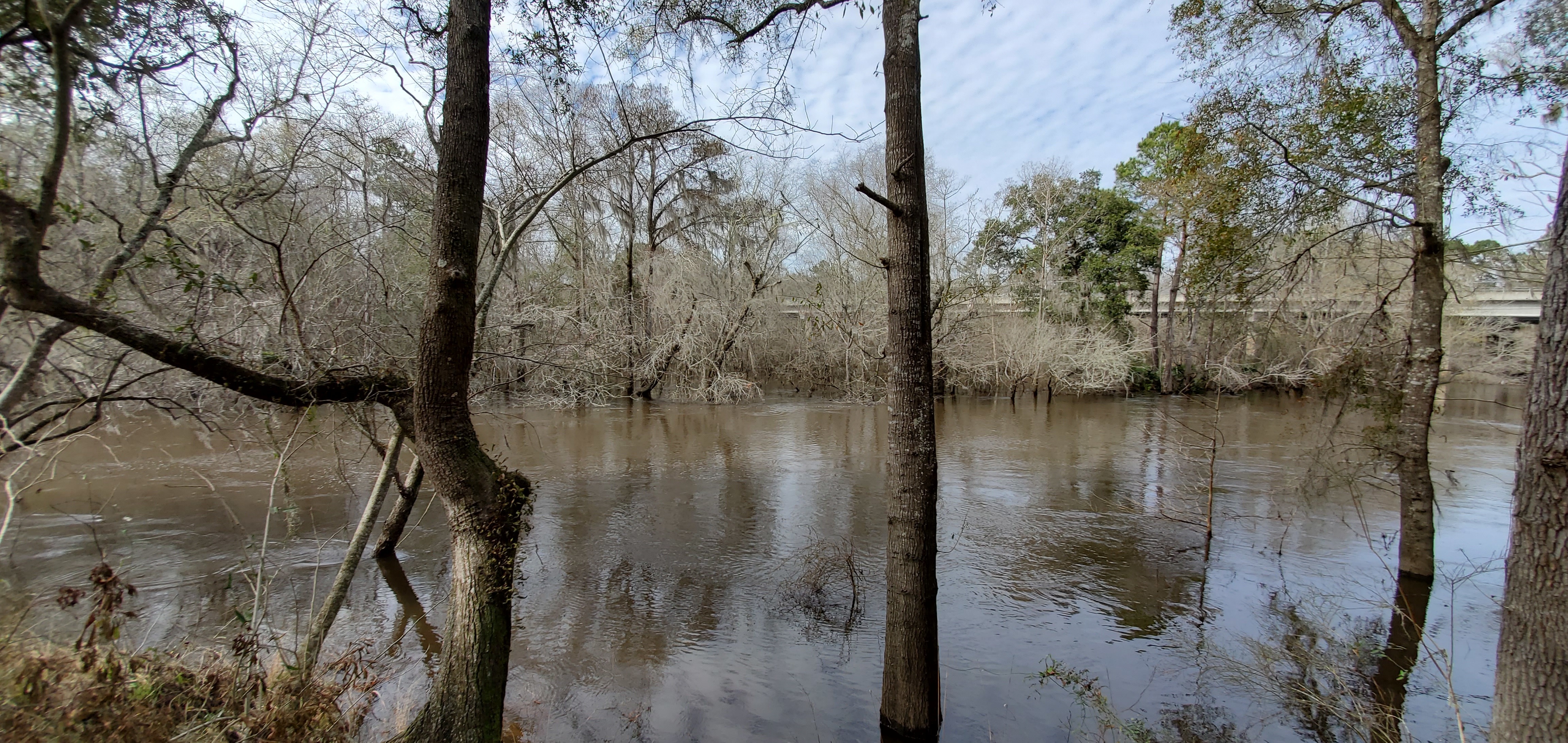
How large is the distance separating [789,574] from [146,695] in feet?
17.9

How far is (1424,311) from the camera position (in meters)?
6.34

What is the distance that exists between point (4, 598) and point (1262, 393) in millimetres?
33017

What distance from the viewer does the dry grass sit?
279cm

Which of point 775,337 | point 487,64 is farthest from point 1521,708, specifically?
point 775,337

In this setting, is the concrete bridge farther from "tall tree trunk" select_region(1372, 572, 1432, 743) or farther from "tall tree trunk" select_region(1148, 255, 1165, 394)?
"tall tree trunk" select_region(1372, 572, 1432, 743)

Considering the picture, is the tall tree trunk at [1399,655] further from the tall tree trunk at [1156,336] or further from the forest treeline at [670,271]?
the tall tree trunk at [1156,336]

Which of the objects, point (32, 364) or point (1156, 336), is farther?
point (1156, 336)

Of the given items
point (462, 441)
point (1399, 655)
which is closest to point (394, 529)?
point (462, 441)

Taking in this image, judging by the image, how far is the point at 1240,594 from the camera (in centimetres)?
688

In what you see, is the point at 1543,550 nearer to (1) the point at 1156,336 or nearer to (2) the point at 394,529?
(2) the point at 394,529

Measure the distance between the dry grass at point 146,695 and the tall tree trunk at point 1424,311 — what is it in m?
9.14

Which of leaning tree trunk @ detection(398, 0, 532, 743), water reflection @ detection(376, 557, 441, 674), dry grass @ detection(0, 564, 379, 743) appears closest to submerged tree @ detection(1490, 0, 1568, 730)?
leaning tree trunk @ detection(398, 0, 532, 743)

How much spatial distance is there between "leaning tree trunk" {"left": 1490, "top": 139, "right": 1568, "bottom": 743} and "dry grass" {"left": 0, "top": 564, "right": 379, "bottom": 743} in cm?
516

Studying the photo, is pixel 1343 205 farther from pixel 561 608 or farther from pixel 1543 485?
pixel 561 608
